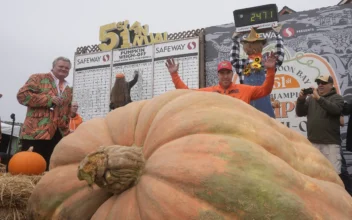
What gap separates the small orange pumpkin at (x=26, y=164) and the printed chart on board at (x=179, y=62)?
442 cm

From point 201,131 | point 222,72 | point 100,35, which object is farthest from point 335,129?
point 100,35

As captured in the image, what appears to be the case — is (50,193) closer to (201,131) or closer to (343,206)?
(201,131)

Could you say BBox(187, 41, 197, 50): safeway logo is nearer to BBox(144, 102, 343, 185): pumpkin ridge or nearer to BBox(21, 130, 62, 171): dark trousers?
BBox(21, 130, 62, 171): dark trousers

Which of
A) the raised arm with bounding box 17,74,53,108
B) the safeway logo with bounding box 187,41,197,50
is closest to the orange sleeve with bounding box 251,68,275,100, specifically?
the raised arm with bounding box 17,74,53,108

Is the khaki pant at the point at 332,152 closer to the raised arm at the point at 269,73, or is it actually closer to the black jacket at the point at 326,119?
the black jacket at the point at 326,119

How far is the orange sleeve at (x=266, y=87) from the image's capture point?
3621 mm

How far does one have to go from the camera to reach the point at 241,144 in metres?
1.23

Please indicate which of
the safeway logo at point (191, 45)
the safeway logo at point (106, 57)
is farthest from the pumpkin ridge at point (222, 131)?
the safeway logo at point (106, 57)

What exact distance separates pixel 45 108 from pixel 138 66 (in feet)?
15.1

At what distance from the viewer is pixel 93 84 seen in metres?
8.59

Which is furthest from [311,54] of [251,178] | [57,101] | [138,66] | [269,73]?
[251,178]

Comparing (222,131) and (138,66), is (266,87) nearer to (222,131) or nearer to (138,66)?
(222,131)

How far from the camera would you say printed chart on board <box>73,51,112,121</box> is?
8.55 metres

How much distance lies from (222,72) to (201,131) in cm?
255
